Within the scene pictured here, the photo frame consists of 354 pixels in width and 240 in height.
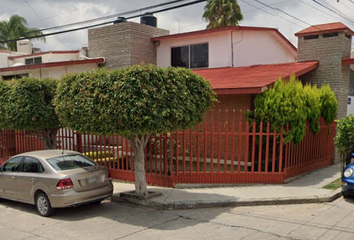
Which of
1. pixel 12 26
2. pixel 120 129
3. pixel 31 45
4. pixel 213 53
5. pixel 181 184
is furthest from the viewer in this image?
pixel 12 26

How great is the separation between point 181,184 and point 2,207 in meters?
4.78

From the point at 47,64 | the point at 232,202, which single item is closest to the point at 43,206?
the point at 232,202

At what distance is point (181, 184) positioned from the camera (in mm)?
9219

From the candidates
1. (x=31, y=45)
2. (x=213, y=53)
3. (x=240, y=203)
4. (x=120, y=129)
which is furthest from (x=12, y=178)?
(x=31, y=45)

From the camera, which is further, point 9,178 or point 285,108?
point 285,108

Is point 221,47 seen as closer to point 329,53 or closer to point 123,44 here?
point 123,44

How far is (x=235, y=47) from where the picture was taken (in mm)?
15477

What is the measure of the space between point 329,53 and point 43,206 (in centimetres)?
1086

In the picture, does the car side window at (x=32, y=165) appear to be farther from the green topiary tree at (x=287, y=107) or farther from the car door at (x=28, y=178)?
the green topiary tree at (x=287, y=107)

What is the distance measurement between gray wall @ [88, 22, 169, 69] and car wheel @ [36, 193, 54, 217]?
10.1 m

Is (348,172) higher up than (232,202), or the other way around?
(348,172)

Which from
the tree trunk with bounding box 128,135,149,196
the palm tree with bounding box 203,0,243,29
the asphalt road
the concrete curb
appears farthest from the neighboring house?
the palm tree with bounding box 203,0,243,29

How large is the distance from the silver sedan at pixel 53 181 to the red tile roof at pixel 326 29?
30.5 ft

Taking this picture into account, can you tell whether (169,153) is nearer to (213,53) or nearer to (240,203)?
(240,203)
